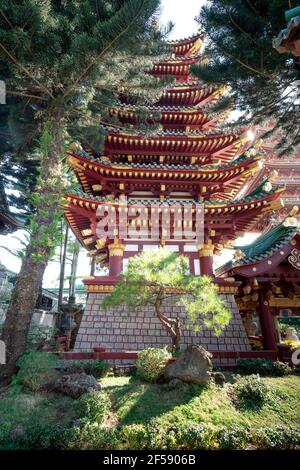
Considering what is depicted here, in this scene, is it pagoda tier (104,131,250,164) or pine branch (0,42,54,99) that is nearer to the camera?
pine branch (0,42,54,99)

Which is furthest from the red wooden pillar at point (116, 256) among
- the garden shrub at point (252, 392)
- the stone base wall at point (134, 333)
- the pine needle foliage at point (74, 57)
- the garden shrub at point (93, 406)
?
the garden shrub at point (252, 392)

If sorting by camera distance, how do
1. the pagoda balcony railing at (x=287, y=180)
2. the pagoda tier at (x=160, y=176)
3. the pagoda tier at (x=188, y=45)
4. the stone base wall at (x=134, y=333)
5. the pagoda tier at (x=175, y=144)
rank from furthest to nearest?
Result: the pagoda balcony railing at (x=287, y=180), the pagoda tier at (x=188, y=45), the pagoda tier at (x=175, y=144), the pagoda tier at (x=160, y=176), the stone base wall at (x=134, y=333)

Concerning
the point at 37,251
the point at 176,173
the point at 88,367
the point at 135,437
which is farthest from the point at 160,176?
the point at 135,437

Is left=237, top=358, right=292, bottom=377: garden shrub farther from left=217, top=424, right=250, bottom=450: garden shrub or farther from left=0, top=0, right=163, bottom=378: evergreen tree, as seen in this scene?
left=0, top=0, right=163, bottom=378: evergreen tree

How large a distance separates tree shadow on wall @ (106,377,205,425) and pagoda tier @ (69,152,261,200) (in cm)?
784

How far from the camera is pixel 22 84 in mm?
7883

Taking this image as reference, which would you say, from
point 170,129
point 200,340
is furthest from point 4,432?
point 170,129

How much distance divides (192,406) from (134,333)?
168 inches

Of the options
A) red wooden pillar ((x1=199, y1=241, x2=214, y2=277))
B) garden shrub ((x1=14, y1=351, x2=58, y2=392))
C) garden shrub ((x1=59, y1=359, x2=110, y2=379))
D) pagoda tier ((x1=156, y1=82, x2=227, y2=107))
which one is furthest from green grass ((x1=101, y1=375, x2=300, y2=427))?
pagoda tier ((x1=156, y1=82, x2=227, y2=107))

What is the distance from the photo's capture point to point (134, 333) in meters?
9.95

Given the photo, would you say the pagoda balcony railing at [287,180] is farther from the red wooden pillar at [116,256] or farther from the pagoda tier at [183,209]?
the red wooden pillar at [116,256]

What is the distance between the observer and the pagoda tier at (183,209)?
10.5m

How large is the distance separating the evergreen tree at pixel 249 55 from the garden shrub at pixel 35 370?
840cm

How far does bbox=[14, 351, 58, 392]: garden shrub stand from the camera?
642 centimetres
